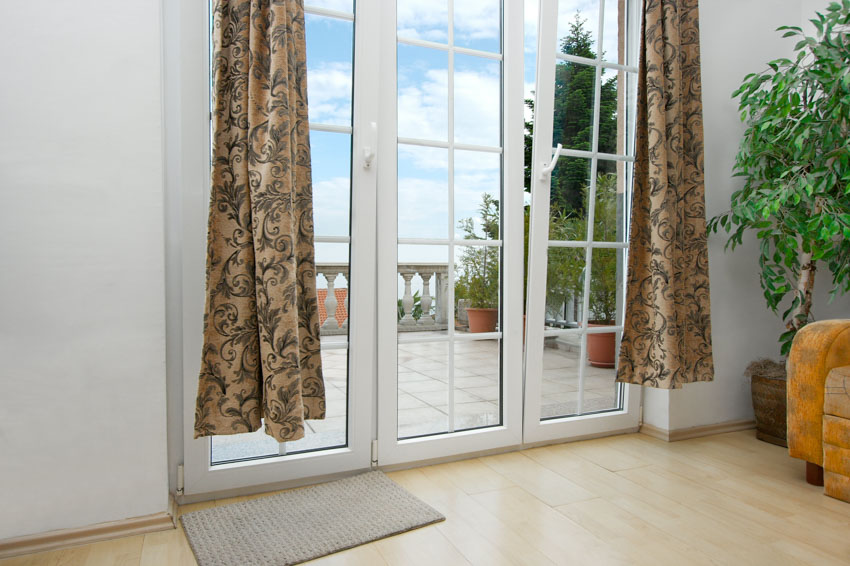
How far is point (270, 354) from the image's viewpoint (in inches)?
65.9

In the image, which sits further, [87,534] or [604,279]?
[604,279]

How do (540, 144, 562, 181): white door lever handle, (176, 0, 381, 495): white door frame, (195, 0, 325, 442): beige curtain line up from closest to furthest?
(195, 0, 325, 442): beige curtain, (176, 0, 381, 495): white door frame, (540, 144, 562, 181): white door lever handle

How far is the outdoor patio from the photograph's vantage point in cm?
204

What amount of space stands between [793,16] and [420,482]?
309cm

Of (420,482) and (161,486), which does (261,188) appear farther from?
(420,482)

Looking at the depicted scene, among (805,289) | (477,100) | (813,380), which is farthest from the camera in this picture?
(805,289)

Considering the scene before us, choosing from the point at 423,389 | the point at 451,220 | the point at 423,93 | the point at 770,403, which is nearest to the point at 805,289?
the point at 770,403

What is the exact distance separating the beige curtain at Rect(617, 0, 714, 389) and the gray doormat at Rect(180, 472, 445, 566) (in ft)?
3.99

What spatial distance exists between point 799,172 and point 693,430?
4.20 ft

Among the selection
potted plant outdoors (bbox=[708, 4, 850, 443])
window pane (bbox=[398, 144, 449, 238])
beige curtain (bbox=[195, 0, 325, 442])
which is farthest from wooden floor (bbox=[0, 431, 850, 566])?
window pane (bbox=[398, 144, 449, 238])

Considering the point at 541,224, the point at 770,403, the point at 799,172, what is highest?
the point at 799,172

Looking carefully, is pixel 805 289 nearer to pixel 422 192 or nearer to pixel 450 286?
pixel 450 286

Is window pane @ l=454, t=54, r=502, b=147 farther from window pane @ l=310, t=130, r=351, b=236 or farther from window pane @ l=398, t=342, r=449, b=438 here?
window pane @ l=398, t=342, r=449, b=438

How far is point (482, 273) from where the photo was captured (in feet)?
7.78
